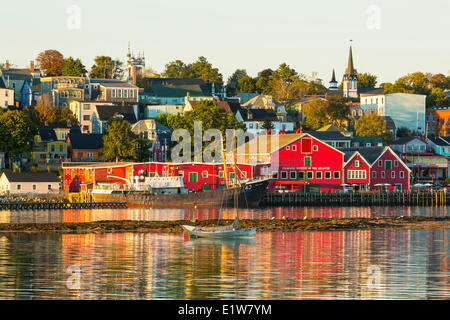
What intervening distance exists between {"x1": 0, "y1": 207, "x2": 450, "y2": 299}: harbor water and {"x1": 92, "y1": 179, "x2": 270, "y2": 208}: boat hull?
3415 centimetres

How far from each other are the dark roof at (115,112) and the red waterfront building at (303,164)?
53.3 m

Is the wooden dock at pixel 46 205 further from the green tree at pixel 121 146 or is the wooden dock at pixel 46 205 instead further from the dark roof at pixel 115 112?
the dark roof at pixel 115 112

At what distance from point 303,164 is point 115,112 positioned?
59.6m

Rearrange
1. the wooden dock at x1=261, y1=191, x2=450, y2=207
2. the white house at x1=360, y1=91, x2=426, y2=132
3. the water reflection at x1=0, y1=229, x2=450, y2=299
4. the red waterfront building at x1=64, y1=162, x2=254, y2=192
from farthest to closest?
the white house at x1=360, y1=91, x2=426, y2=132, the red waterfront building at x1=64, y1=162, x2=254, y2=192, the wooden dock at x1=261, y1=191, x2=450, y2=207, the water reflection at x1=0, y1=229, x2=450, y2=299

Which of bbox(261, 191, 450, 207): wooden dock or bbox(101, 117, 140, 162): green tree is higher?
bbox(101, 117, 140, 162): green tree

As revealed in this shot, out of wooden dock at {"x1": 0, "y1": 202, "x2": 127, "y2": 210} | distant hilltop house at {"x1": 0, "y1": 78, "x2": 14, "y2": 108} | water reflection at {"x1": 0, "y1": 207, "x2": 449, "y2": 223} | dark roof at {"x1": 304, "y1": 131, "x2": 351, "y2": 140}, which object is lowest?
water reflection at {"x1": 0, "y1": 207, "x2": 449, "y2": 223}

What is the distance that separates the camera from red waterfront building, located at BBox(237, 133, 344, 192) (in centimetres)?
11044

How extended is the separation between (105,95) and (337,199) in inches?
3171

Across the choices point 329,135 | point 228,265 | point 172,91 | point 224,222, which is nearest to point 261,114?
point 329,135

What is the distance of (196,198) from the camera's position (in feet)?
322

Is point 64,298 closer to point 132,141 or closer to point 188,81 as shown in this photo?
point 132,141

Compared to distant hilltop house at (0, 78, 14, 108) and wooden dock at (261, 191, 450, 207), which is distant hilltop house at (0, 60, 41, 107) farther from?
wooden dock at (261, 191, 450, 207)

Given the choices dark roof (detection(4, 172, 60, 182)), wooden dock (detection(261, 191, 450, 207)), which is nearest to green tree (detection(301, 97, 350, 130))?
wooden dock (detection(261, 191, 450, 207))
